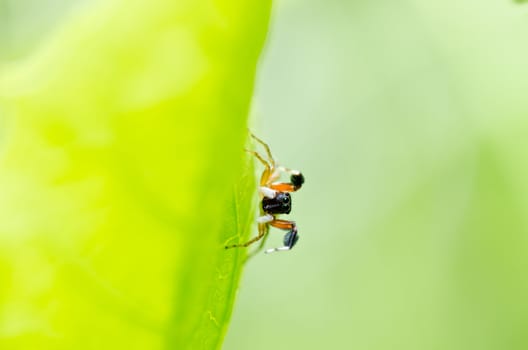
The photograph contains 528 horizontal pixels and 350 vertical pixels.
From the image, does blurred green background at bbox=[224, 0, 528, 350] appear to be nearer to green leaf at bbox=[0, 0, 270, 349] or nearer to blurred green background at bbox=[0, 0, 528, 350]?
blurred green background at bbox=[0, 0, 528, 350]

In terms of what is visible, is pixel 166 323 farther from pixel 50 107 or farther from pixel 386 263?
pixel 386 263

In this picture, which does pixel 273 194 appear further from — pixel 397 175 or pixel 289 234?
pixel 397 175

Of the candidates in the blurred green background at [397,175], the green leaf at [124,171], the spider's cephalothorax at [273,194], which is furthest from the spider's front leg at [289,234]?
the green leaf at [124,171]

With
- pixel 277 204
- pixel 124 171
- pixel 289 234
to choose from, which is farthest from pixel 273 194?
pixel 124 171

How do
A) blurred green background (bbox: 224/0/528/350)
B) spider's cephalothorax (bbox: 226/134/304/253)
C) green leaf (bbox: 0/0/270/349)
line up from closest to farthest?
green leaf (bbox: 0/0/270/349), spider's cephalothorax (bbox: 226/134/304/253), blurred green background (bbox: 224/0/528/350)

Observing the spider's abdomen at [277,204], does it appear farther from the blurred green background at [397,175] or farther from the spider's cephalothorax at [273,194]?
the blurred green background at [397,175]

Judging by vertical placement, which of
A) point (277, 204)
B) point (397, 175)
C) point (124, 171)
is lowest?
point (397, 175)

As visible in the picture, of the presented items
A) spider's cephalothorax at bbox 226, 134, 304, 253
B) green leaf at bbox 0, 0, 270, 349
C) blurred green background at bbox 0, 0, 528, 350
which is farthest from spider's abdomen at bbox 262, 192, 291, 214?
green leaf at bbox 0, 0, 270, 349
